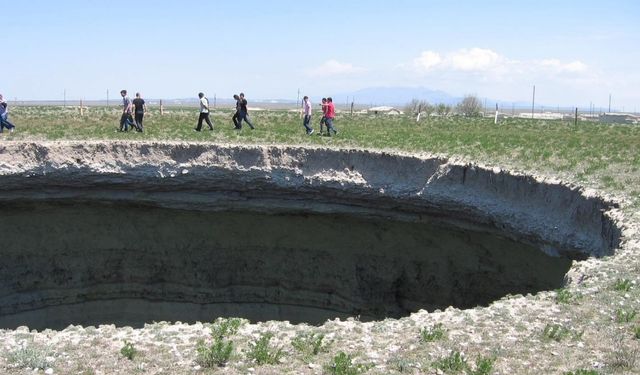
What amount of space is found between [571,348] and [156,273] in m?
16.8

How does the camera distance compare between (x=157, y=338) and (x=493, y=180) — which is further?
(x=493, y=180)

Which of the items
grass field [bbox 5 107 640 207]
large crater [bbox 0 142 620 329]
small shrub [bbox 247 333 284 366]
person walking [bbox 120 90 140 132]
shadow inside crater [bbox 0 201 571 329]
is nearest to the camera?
small shrub [bbox 247 333 284 366]

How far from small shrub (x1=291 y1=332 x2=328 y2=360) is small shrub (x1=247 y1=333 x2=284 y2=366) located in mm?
242

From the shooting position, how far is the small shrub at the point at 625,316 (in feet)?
25.4

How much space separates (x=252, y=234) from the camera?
69.3ft

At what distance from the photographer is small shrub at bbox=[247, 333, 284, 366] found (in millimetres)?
6924

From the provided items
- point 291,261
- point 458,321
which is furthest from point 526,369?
point 291,261

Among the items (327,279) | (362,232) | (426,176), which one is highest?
(426,176)

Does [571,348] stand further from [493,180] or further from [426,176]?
[426,176]

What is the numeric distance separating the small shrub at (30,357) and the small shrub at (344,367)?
313 centimetres

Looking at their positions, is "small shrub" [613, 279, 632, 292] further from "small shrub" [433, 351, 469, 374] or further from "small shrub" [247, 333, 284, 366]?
"small shrub" [247, 333, 284, 366]

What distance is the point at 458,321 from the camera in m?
8.03

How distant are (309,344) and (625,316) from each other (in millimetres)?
4006

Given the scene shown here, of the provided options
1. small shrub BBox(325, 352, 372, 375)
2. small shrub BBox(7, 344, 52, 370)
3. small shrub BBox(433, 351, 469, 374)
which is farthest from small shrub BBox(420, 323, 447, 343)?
small shrub BBox(7, 344, 52, 370)
